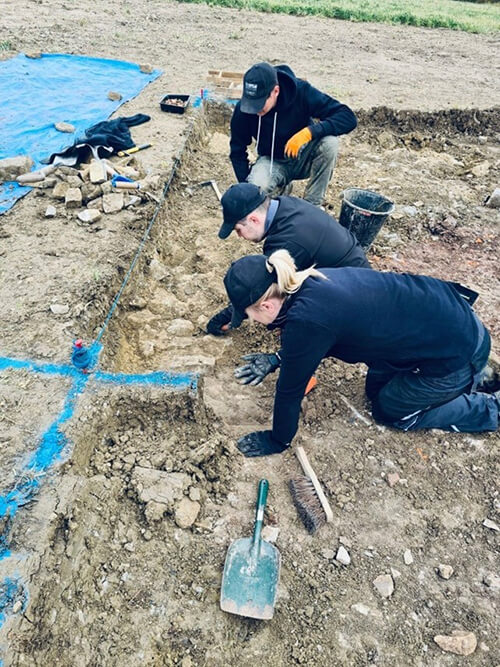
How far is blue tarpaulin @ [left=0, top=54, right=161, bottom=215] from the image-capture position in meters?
5.52

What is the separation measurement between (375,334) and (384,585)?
4.26 feet

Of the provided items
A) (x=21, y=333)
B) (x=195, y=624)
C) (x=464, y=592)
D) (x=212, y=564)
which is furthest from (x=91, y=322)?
(x=464, y=592)

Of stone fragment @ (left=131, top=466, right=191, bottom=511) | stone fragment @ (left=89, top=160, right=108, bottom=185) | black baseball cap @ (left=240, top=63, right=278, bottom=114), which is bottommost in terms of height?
stone fragment @ (left=131, top=466, right=191, bottom=511)

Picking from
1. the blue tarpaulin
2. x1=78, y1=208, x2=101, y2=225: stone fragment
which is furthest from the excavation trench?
the blue tarpaulin

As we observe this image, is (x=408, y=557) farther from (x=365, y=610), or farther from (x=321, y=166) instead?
(x=321, y=166)

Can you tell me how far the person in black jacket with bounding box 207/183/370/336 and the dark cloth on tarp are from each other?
9.82 feet

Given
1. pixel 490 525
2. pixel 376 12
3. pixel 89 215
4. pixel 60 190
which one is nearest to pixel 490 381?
pixel 490 525

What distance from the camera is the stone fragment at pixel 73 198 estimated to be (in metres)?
4.50

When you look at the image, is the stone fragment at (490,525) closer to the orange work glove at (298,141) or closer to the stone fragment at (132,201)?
the orange work glove at (298,141)

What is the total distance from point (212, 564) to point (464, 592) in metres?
1.31

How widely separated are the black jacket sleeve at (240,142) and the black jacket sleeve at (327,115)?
2.08 feet

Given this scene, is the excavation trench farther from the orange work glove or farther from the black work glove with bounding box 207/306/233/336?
the orange work glove

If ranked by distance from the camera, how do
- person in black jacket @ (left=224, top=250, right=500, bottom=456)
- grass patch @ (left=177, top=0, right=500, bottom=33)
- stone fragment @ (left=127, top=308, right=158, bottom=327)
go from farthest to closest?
grass patch @ (left=177, top=0, right=500, bottom=33), stone fragment @ (left=127, top=308, right=158, bottom=327), person in black jacket @ (left=224, top=250, right=500, bottom=456)

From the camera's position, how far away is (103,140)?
5398 mm
